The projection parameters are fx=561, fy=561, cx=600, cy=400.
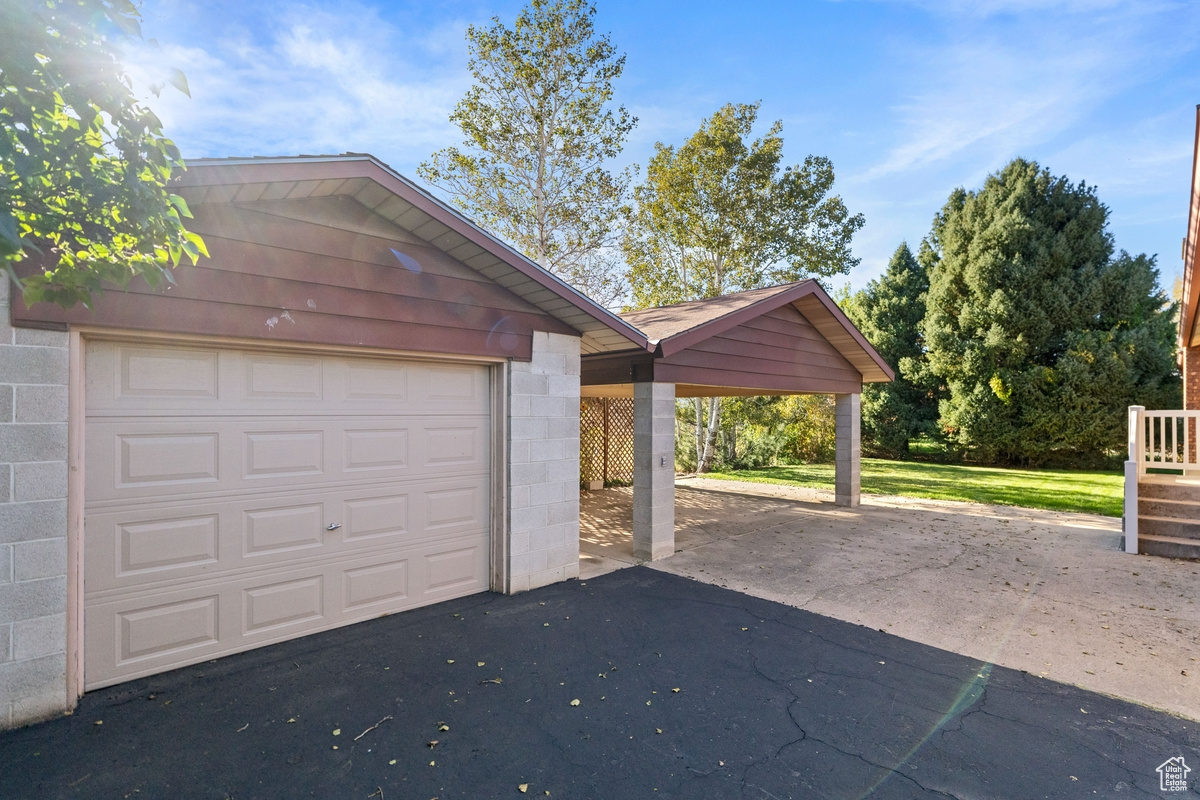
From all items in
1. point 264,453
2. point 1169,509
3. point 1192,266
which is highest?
point 1192,266

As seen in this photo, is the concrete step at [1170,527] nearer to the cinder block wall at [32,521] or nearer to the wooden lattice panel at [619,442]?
the wooden lattice panel at [619,442]

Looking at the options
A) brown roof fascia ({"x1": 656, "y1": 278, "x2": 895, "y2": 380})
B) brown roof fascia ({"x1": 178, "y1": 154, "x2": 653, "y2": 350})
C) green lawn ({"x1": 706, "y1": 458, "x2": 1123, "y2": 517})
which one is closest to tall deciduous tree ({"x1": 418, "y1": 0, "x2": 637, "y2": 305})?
brown roof fascia ({"x1": 656, "y1": 278, "x2": 895, "y2": 380})

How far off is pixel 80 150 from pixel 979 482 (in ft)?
55.3

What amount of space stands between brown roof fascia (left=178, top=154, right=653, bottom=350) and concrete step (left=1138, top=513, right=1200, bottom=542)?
293 inches

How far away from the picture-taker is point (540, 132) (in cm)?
1356

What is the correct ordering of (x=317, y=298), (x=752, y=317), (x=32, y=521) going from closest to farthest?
(x=32, y=521) → (x=317, y=298) → (x=752, y=317)

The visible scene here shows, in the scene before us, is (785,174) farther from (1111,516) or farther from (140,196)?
(140,196)

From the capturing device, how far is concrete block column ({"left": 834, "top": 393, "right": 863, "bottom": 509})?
1048 centimetres

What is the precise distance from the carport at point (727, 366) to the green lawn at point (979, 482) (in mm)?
3360

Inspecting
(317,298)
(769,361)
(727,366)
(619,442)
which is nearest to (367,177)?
(317,298)

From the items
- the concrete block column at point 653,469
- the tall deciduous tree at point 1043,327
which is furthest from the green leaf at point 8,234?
the tall deciduous tree at point 1043,327

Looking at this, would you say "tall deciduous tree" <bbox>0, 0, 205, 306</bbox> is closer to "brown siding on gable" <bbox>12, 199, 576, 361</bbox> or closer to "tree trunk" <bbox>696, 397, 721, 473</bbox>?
"brown siding on gable" <bbox>12, 199, 576, 361</bbox>

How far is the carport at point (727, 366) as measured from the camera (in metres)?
6.73

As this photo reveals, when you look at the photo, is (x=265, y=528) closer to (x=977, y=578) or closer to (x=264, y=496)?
(x=264, y=496)
